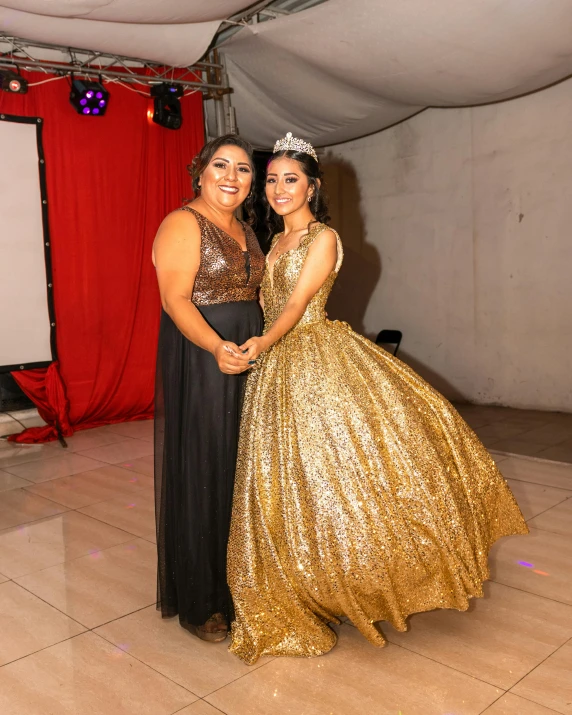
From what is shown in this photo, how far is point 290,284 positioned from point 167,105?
363 cm

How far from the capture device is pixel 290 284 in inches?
91.4

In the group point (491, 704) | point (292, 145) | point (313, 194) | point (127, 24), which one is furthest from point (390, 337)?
point (491, 704)

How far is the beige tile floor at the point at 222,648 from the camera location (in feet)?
6.42

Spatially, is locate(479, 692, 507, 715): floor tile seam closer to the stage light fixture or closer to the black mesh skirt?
the black mesh skirt

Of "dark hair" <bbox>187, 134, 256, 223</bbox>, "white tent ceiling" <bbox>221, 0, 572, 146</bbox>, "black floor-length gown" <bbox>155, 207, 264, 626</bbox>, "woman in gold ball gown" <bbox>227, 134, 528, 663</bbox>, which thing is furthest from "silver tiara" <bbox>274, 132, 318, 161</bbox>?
"white tent ceiling" <bbox>221, 0, 572, 146</bbox>

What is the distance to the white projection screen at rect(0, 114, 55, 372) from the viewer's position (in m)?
5.03

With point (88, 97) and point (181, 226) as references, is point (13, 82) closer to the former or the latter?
point (88, 97)

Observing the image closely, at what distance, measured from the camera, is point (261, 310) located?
8.16 ft

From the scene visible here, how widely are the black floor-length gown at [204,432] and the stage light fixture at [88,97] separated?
3.43m

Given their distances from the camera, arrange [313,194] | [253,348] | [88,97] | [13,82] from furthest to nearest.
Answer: [88,97] < [13,82] < [313,194] < [253,348]

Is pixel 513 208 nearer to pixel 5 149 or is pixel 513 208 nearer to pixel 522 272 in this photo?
pixel 522 272

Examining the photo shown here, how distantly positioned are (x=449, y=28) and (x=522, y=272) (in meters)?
2.50

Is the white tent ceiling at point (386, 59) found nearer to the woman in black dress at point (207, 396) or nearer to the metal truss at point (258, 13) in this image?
the metal truss at point (258, 13)

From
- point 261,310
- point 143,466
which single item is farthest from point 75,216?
point 261,310
